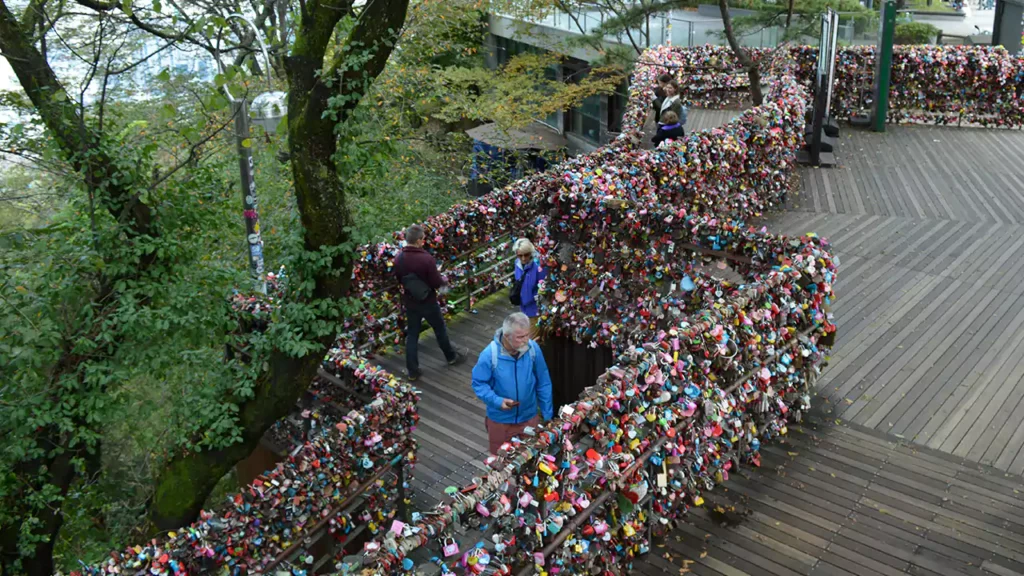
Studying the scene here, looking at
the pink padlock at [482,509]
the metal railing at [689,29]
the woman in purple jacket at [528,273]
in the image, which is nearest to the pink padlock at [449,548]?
the pink padlock at [482,509]

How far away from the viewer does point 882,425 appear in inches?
281

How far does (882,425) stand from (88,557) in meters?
6.80

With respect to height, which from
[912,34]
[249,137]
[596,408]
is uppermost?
[912,34]

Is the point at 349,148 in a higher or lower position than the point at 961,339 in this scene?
higher

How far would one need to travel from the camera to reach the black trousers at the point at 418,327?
8828mm

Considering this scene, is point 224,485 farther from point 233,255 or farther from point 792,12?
point 792,12

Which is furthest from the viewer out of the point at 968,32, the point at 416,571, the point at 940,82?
the point at 968,32

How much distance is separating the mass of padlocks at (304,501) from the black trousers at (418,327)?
183 centimetres

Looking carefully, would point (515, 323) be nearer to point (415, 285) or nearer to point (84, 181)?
point (415, 285)

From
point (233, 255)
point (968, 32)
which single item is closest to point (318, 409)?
point (233, 255)

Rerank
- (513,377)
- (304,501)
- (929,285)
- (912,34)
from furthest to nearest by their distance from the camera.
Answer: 1. (912,34)
2. (929,285)
3. (513,377)
4. (304,501)

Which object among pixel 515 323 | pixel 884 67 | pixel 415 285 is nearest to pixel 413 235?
pixel 415 285

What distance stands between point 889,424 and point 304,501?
4.78 metres

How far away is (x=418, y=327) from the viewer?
29.2 feet
